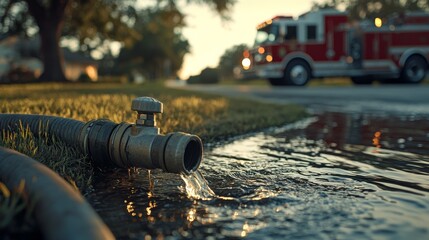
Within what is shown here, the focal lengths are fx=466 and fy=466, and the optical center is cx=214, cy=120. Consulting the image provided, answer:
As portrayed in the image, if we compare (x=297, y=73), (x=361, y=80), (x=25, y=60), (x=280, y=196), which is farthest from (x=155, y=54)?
(x=280, y=196)

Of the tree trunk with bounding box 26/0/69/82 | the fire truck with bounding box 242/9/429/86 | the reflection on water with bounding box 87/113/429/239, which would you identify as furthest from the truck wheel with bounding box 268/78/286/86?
the tree trunk with bounding box 26/0/69/82

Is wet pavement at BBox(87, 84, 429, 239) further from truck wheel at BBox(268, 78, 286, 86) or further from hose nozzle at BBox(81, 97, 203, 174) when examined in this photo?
truck wheel at BBox(268, 78, 286, 86)

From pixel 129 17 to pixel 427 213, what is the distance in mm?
30343

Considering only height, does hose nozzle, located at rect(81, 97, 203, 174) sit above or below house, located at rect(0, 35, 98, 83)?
below

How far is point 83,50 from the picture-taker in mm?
80062

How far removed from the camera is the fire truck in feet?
56.4

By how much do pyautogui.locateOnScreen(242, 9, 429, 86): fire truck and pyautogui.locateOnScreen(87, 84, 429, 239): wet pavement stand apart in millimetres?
12246

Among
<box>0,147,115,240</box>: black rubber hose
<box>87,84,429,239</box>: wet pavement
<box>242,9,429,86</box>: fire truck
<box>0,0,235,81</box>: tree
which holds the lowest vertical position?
<box>87,84,429,239</box>: wet pavement

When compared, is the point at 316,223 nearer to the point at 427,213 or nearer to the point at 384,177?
the point at 427,213

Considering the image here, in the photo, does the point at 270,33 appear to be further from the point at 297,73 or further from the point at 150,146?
the point at 150,146

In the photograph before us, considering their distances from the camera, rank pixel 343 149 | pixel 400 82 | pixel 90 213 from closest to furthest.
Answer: pixel 90 213 → pixel 343 149 → pixel 400 82

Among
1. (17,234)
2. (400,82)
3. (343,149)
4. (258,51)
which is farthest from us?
(400,82)

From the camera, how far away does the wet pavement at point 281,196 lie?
94.0 inches

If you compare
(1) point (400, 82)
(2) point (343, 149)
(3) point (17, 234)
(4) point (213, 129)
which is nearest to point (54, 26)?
(1) point (400, 82)
